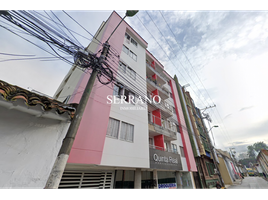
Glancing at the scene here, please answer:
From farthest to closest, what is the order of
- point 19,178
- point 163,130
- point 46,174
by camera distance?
point 163,130, point 46,174, point 19,178

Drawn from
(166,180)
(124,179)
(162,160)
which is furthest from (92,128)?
(166,180)

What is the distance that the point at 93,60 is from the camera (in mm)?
4750

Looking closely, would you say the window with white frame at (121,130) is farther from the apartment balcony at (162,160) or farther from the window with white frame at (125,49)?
the window with white frame at (125,49)

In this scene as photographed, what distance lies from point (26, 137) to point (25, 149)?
0.37 meters

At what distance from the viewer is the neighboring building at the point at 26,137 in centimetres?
329

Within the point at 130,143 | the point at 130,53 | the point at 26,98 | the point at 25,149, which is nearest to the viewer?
the point at 26,98

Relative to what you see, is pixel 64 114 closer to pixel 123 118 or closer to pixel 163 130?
pixel 123 118

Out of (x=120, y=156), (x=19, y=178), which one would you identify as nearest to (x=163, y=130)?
(x=120, y=156)

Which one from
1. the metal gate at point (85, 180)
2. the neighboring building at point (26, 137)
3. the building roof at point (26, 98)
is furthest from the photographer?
the metal gate at point (85, 180)

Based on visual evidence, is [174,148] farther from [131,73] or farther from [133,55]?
[133,55]

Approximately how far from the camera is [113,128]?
7008 mm

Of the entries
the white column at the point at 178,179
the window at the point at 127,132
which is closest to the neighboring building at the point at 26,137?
the window at the point at 127,132

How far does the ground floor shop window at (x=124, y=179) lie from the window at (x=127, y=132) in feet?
7.67
